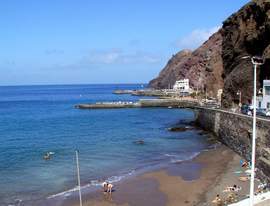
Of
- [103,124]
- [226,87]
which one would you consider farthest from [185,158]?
[103,124]

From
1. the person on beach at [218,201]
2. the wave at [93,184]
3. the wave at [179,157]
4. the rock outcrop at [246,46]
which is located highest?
the rock outcrop at [246,46]

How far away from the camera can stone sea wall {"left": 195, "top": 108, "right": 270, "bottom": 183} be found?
2914 cm

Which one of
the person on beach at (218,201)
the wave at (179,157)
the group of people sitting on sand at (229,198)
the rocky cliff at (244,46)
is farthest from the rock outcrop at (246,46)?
the person on beach at (218,201)

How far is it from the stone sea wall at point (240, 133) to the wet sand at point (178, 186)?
1799mm

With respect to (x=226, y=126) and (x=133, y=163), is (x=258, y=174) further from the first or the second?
(x=226, y=126)

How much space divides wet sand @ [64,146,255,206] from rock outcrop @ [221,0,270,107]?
832 inches

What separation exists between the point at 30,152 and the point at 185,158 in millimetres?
18724

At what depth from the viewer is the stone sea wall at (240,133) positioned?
2914cm

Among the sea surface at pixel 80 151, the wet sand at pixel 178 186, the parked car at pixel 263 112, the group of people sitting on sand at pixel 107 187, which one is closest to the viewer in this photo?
the wet sand at pixel 178 186

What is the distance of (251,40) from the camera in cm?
5588

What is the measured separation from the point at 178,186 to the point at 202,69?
125257mm

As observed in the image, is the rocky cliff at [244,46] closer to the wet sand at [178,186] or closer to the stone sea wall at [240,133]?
the stone sea wall at [240,133]

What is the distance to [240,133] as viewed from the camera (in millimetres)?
39719

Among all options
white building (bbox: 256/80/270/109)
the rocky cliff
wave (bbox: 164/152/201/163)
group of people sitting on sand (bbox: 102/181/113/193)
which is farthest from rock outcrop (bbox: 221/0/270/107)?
group of people sitting on sand (bbox: 102/181/113/193)
